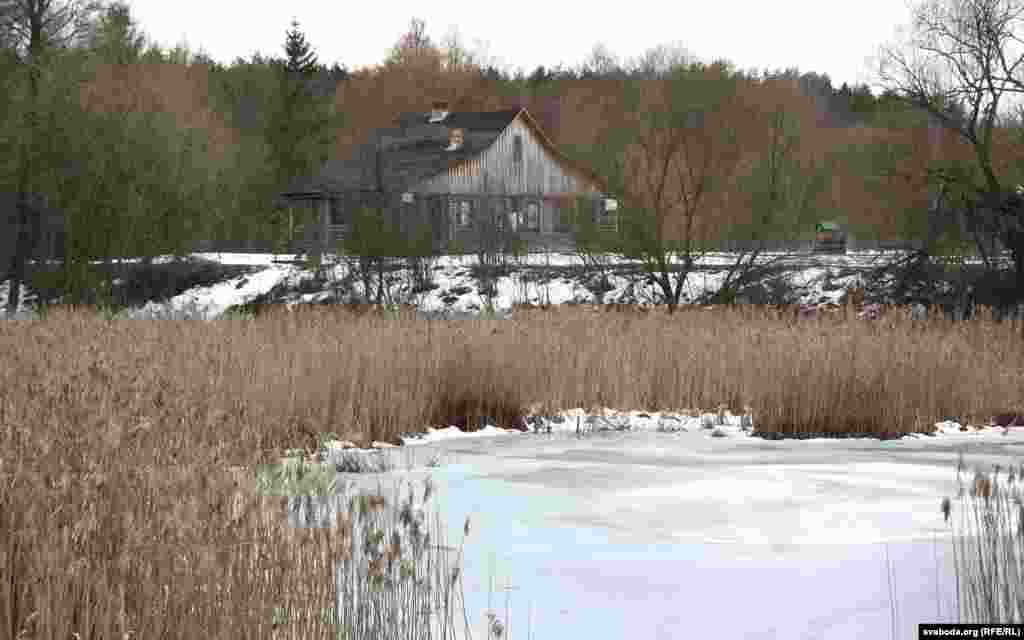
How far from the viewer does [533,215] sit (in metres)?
49.7

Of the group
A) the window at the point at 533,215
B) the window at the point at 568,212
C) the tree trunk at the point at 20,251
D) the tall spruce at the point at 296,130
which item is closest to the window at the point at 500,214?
the window at the point at 568,212

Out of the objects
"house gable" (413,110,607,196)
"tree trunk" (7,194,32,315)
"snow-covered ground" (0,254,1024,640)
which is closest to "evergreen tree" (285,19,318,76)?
"house gable" (413,110,607,196)

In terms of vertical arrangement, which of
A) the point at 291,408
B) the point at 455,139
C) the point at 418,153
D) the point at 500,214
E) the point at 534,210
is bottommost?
the point at 291,408

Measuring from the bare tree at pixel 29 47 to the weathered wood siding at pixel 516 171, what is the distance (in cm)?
1573

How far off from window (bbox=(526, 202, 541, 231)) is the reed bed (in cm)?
A: 3175

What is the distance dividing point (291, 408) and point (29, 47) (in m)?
23.6

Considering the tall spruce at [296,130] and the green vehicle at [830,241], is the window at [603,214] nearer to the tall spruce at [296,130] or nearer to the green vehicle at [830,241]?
the green vehicle at [830,241]

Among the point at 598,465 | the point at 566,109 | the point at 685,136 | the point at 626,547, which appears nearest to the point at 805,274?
the point at 685,136

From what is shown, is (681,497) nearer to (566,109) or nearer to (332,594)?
(332,594)

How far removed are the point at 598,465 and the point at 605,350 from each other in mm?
3124

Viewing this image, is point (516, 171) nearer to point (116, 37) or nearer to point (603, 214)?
point (116, 37)

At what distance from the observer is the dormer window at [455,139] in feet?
163

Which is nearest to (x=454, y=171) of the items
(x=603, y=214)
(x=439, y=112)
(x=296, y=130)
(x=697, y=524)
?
(x=439, y=112)

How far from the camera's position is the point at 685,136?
26938 mm
